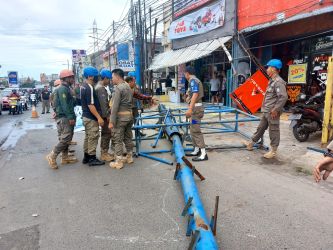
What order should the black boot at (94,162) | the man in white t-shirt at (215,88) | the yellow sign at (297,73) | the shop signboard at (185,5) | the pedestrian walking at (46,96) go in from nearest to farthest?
1. the black boot at (94,162)
2. the yellow sign at (297,73)
3. the shop signboard at (185,5)
4. the man in white t-shirt at (215,88)
5. the pedestrian walking at (46,96)

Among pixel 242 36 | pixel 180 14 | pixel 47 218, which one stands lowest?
pixel 47 218

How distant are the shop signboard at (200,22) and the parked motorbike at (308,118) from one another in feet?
21.7

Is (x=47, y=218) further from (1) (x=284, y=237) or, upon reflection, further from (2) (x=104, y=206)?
(1) (x=284, y=237)

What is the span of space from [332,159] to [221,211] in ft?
4.98

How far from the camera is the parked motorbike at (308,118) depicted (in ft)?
20.7

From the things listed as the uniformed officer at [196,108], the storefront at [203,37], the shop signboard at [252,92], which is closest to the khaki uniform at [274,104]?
the uniformed officer at [196,108]

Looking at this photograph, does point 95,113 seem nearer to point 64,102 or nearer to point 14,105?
point 64,102

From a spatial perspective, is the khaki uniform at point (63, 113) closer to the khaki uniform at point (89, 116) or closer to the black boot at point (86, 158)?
the khaki uniform at point (89, 116)

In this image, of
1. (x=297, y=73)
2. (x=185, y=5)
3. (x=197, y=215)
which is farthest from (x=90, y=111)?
(x=185, y=5)

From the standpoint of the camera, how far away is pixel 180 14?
15477 mm

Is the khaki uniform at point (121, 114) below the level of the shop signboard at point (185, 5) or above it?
below

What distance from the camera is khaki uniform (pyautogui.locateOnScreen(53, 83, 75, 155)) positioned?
5.29 meters

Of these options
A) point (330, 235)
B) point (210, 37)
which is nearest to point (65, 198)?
point (330, 235)

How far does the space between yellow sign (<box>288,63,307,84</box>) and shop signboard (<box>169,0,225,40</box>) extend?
3476 mm
